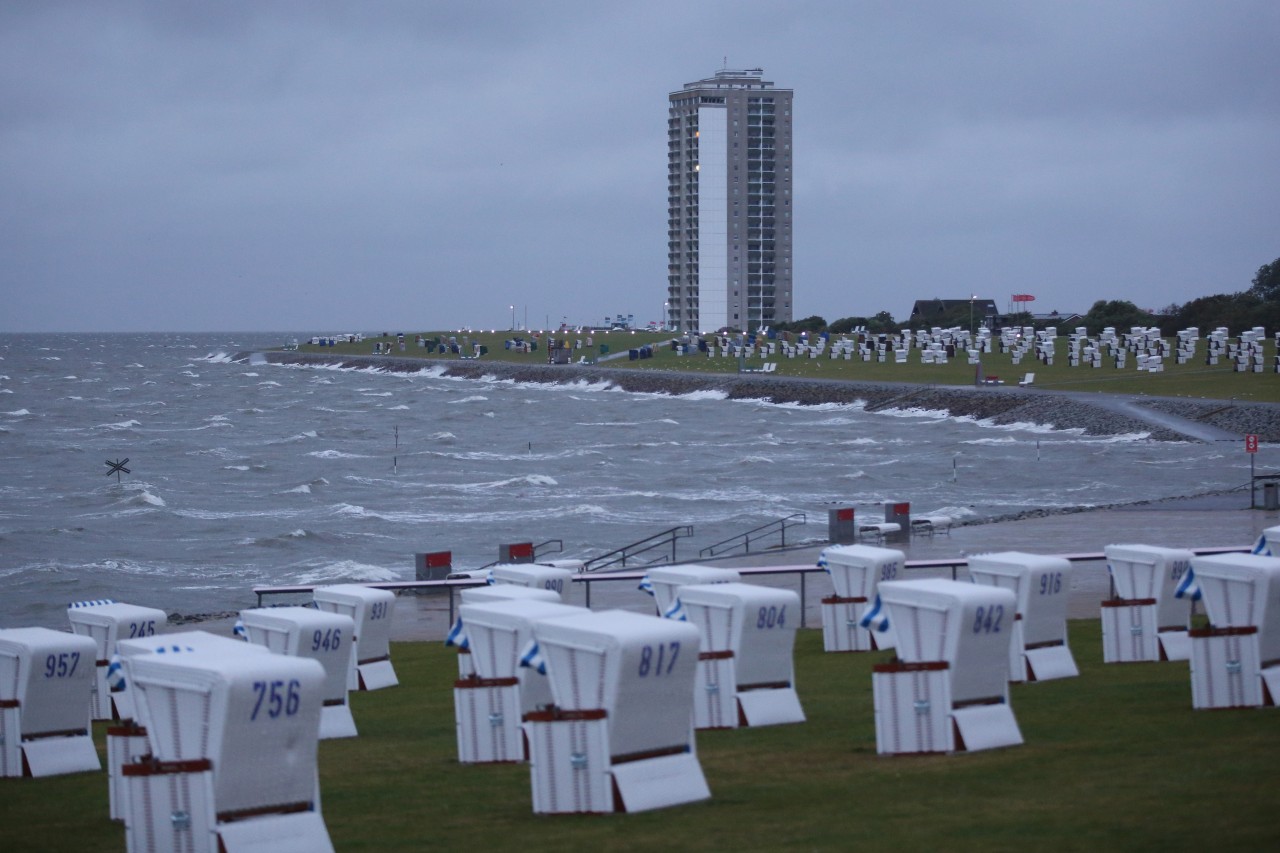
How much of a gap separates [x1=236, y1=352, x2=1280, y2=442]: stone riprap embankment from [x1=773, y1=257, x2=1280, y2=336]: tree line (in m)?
36.3

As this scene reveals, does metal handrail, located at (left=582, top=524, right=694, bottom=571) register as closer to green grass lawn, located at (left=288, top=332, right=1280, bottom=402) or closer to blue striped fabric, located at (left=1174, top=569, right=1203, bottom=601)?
blue striped fabric, located at (left=1174, top=569, right=1203, bottom=601)

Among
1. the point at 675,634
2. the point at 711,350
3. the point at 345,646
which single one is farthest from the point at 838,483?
the point at 711,350

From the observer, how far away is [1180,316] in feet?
427

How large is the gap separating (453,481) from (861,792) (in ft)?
158

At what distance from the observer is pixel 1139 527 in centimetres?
3061

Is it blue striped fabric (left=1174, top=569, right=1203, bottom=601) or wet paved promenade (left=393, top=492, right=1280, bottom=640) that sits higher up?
blue striped fabric (left=1174, top=569, right=1203, bottom=601)

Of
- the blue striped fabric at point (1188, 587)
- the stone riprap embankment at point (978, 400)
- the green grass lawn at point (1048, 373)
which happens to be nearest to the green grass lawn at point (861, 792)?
the blue striped fabric at point (1188, 587)

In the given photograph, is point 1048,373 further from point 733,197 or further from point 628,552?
point 733,197

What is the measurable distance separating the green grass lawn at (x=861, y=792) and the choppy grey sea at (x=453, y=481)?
20.3 metres

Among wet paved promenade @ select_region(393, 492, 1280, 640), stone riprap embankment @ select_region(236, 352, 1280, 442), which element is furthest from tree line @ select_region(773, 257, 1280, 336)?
wet paved promenade @ select_region(393, 492, 1280, 640)

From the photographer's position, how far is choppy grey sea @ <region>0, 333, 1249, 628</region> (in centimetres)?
3803

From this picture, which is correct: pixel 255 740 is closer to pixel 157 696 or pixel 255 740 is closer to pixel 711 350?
pixel 157 696

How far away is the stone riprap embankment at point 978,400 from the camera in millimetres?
60406

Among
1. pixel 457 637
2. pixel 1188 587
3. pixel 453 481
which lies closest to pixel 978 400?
pixel 453 481
